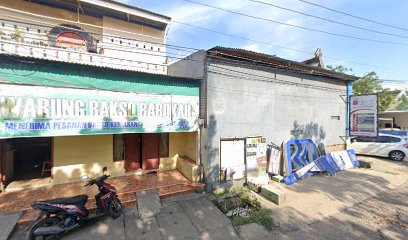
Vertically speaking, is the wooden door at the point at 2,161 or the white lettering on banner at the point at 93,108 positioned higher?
the white lettering on banner at the point at 93,108

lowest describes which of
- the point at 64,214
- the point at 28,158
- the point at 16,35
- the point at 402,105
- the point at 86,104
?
the point at 64,214

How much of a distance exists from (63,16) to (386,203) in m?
14.8

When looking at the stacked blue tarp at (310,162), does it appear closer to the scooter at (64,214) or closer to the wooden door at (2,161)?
the scooter at (64,214)

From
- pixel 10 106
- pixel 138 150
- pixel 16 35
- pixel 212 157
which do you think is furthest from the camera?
pixel 138 150

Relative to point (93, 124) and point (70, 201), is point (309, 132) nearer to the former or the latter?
point (93, 124)

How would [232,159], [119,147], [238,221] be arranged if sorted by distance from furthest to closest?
[119,147], [232,159], [238,221]

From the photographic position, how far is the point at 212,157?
718 cm

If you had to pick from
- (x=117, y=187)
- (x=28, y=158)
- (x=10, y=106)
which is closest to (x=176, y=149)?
(x=117, y=187)

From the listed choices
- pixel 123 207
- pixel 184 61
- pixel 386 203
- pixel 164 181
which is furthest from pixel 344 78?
pixel 123 207

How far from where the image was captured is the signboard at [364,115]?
35.6ft

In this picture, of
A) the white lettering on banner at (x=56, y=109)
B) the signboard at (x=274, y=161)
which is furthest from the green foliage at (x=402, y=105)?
the white lettering on banner at (x=56, y=109)

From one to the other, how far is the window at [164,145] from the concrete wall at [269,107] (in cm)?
255

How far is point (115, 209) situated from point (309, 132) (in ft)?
30.6

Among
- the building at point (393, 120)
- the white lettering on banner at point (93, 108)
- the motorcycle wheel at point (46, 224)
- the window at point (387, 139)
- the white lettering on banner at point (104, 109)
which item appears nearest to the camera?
the motorcycle wheel at point (46, 224)
